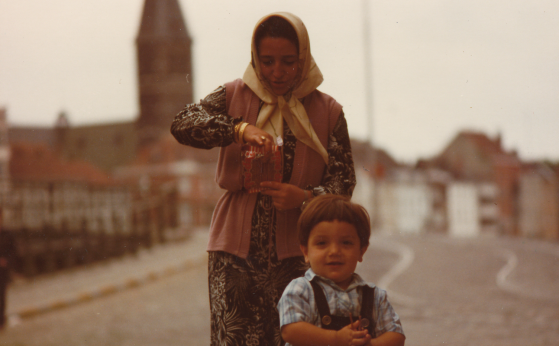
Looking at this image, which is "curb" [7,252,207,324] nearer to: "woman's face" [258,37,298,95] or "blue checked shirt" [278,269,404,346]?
"woman's face" [258,37,298,95]

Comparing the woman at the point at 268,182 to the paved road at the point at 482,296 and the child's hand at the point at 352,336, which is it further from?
the paved road at the point at 482,296

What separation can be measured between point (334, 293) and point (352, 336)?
169 millimetres

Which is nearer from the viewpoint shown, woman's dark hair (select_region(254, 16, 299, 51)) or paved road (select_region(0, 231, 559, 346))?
woman's dark hair (select_region(254, 16, 299, 51))

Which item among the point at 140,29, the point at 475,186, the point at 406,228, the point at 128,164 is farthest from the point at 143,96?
the point at 475,186

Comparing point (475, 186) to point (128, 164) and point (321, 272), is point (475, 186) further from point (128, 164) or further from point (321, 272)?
point (128, 164)

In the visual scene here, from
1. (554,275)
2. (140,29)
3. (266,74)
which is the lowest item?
(554,275)

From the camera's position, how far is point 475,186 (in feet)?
84.9

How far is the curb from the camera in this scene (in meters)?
8.64

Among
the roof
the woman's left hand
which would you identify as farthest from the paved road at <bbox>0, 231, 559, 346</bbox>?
the woman's left hand

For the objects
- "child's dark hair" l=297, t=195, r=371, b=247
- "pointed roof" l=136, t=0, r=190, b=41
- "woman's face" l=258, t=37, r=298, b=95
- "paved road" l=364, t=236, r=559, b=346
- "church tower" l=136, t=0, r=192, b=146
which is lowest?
"paved road" l=364, t=236, r=559, b=346

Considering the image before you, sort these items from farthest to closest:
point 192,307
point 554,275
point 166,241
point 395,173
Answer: point 395,173 < point 166,241 < point 554,275 < point 192,307

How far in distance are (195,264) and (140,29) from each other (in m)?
70.2

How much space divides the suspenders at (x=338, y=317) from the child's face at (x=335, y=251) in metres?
0.06

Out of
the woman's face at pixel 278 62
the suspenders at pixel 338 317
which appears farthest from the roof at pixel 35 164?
the suspenders at pixel 338 317
